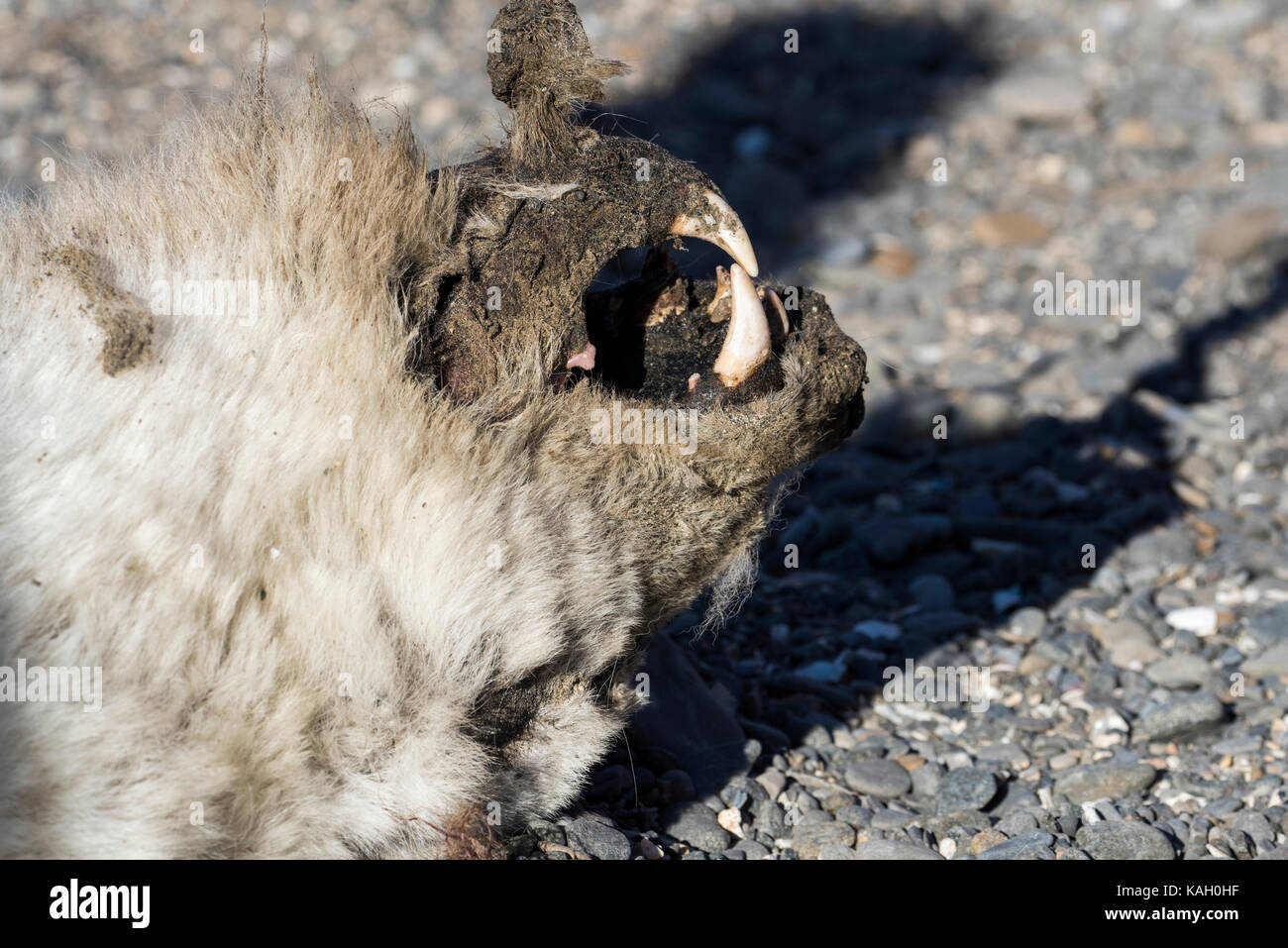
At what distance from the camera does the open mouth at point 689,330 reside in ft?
8.68

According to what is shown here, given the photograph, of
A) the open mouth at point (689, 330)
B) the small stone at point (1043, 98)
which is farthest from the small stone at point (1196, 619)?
the small stone at point (1043, 98)

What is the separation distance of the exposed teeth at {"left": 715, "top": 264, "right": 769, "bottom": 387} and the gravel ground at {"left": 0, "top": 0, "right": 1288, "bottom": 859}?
76cm

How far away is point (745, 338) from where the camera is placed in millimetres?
2637

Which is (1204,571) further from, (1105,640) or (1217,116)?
(1217,116)

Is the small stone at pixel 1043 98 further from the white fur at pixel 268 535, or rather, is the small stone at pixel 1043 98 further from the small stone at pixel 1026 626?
the white fur at pixel 268 535

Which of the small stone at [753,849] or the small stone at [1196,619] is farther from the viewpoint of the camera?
the small stone at [1196,619]

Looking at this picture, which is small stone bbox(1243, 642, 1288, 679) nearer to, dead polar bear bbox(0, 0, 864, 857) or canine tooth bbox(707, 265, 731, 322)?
dead polar bear bbox(0, 0, 864, 857)

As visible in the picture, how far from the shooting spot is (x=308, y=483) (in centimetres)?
234

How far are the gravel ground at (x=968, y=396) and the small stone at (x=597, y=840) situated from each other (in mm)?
11

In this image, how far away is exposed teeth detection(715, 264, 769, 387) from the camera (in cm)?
263

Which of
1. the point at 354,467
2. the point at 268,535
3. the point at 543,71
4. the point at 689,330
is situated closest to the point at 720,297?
the point at 689,330

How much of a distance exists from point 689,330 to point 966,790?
4.71 ft
